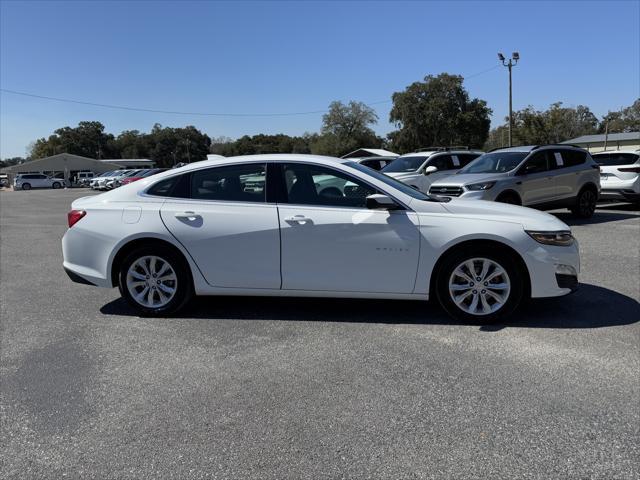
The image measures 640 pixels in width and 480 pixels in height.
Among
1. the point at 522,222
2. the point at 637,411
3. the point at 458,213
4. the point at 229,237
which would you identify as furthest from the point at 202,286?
the point at 637,411

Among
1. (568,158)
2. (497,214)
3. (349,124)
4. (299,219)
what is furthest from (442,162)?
(349,124)

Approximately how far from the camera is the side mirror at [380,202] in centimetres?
471

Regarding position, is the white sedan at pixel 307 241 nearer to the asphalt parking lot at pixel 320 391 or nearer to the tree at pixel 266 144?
the asphalt parking lot at pixel 320 391

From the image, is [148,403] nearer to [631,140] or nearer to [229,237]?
[229,237]

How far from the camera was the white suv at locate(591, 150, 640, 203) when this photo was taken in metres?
13.5

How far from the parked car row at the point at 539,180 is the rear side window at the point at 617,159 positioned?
0.14 meters

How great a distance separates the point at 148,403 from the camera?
11.2 ft

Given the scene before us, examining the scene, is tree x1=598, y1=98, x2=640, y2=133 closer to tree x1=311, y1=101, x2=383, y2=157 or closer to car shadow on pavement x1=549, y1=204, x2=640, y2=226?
tree x1=311, y1=101, x2=383, y2=157

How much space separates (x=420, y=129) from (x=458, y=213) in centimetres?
6731

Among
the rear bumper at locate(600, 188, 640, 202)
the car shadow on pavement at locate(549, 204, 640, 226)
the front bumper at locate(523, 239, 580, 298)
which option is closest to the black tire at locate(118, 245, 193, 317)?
the front bumper at locate(523, 239, 580, 298)

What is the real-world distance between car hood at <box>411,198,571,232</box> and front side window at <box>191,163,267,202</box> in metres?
1.48

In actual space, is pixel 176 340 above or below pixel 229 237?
below

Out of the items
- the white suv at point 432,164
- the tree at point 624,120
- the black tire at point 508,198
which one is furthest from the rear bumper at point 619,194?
the tree at point 624,120

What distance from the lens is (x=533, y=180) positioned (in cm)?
1116
